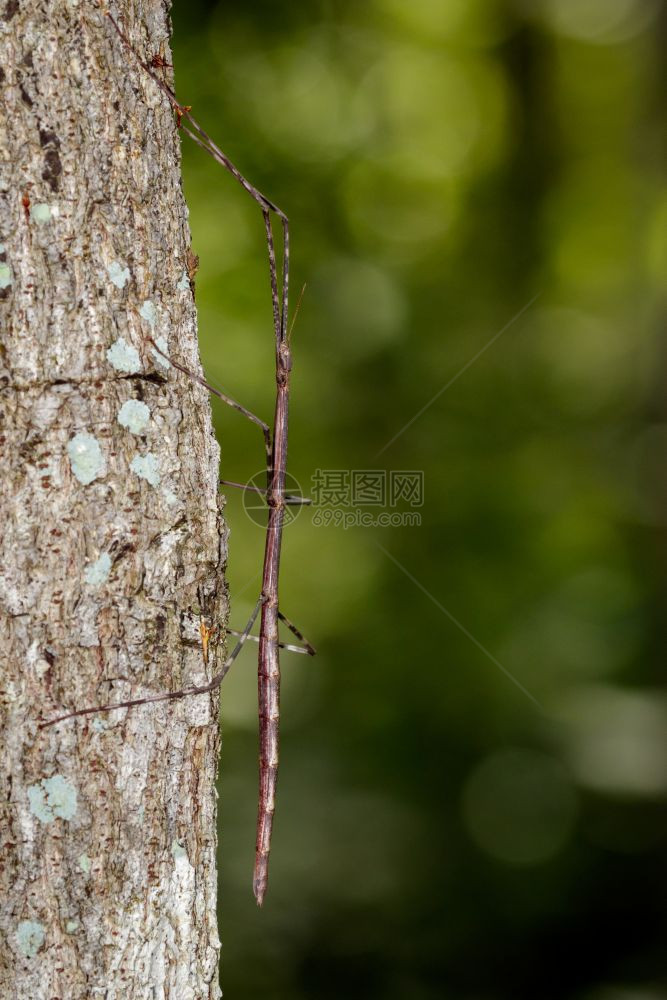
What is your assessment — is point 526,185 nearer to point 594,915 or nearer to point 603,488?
point 603,488

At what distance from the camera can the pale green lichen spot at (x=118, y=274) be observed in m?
1.67

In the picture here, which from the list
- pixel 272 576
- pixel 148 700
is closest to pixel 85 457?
pixel 148 700

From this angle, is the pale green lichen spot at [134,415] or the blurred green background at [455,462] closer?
the pale green lichen spot at [134,415]

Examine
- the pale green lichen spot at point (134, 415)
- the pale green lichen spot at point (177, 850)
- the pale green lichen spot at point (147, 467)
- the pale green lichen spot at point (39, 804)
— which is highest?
the pale green lichen spot at point (134, 415)

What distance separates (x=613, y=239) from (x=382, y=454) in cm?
285

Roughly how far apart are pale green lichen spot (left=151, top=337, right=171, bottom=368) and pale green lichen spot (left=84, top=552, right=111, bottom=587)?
1.61 feet

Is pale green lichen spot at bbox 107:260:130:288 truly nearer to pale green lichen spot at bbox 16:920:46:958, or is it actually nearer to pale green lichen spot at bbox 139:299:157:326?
pale green lichen spot at bbox 139:299:157:326

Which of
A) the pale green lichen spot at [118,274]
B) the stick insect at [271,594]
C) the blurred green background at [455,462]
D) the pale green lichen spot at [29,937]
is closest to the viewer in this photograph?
the pale green lichen spot at [29,937]

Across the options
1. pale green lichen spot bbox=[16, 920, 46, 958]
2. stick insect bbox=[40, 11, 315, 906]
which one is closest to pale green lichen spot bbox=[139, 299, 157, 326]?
stick insect bbox=[40, 11, 315, 906]

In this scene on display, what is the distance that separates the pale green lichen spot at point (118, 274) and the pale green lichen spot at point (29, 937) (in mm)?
1483

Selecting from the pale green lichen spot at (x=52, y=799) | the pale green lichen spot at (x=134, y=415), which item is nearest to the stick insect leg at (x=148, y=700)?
the pale green lichen spot at (x=52, y=799)

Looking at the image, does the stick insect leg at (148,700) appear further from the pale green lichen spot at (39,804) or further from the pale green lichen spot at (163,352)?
the pale green lichen spot at (163,352)

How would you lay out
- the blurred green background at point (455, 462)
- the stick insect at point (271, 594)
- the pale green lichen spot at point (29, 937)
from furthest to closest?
the blurred green background at point (455, 462)
the stick insect at point (271, 594)
the pale green lichen spot at point (29, 937)

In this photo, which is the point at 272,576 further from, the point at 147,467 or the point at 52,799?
the point at 52,799
